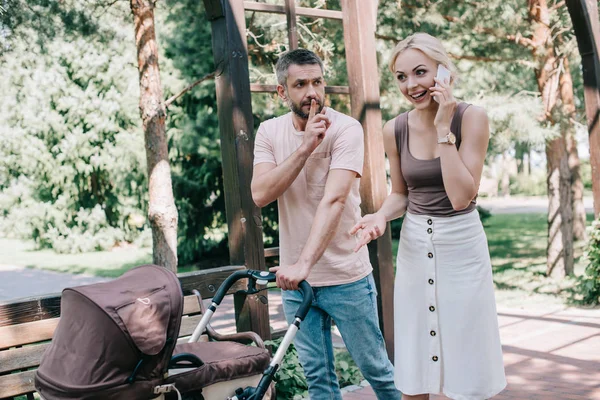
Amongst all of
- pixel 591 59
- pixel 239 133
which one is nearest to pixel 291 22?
pixel 239 133

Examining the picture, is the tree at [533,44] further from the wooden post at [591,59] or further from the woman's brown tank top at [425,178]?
the woman's brown tank top at [425,178]

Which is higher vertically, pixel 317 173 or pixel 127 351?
pixel 317 173

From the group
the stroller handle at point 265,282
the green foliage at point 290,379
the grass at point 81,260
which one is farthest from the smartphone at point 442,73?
the grass at point 81,260

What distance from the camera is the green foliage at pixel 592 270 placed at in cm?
748

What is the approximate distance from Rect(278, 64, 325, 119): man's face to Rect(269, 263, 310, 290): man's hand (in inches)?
26.4

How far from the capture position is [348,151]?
2.86 meters

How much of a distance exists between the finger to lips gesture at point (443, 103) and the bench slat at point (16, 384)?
221cm

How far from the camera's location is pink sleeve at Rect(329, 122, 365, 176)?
285 centimetres

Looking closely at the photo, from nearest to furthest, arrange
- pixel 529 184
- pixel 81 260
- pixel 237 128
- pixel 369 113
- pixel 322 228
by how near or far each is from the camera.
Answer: pixel 322 228
pixel 237 128
pixel 369 113
pixel 81 260
pixel 529 184

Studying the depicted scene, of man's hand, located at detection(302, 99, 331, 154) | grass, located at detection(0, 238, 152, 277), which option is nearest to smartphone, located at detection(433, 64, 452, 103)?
man's hand, located at detection(302, 99, 331, 154)

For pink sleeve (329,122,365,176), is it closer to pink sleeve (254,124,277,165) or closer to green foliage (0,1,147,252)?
pink sleeve (254,124,277,165)

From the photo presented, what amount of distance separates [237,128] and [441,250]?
74.0 inches

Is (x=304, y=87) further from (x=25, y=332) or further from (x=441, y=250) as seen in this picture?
(x=25, y=332)

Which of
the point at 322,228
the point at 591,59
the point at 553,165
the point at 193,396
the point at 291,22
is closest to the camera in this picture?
the point at 193,396
